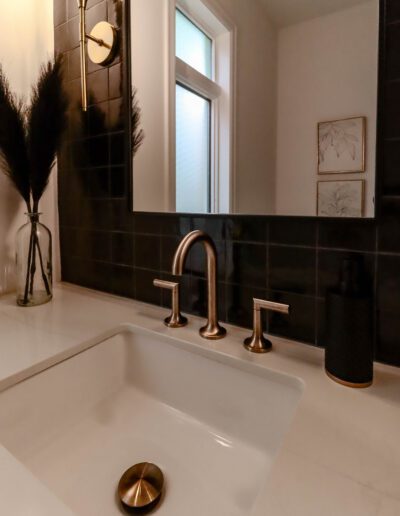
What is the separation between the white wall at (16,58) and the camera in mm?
950

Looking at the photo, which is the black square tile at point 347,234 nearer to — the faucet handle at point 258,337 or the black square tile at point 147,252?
the faucet handle at point 258,337

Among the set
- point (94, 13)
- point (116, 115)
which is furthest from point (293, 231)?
point (94, 13)

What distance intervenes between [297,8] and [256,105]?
0.19m

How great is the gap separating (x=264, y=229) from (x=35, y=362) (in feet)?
1.68

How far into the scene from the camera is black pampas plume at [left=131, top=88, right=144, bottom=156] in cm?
88

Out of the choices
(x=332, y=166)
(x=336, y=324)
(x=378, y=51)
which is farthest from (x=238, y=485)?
(x=378, y=51)

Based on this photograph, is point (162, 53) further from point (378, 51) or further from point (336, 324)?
point (336, 324)

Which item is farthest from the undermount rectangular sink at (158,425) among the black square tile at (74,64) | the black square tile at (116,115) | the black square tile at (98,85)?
the black square tile at (74,64)

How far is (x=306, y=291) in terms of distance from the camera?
65 centimetres

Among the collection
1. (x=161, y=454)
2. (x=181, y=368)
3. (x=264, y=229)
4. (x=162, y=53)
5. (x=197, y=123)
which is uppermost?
(x=162, y=53)

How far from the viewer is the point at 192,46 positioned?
791mm

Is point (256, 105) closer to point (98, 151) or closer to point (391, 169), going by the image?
point (391, 169)

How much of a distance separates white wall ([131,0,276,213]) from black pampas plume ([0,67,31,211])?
0.31m

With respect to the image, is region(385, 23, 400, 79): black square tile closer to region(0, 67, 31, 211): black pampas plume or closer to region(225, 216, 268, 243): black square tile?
region(225, 216, 268, 243): black square tile
